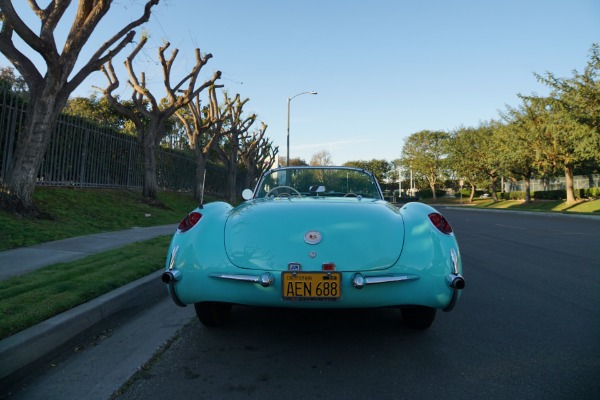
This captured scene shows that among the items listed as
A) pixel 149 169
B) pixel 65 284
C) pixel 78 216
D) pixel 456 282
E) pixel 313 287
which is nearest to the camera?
pixel 313 287

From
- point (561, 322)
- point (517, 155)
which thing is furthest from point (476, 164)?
point (561, 322)

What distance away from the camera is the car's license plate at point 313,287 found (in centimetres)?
301

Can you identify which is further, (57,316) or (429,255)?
(57,316)

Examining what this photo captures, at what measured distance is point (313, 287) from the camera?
302 cm

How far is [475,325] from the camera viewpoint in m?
4.04

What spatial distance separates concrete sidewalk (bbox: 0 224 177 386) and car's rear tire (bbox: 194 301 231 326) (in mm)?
937

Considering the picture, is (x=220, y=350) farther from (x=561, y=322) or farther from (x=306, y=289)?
(x=561, y=322)

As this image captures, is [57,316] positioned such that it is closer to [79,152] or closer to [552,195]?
[79,152]

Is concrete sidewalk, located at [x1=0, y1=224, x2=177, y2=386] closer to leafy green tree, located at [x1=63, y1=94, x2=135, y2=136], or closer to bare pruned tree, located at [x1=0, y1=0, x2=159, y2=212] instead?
bare pruned tree, located at [x1=0, y1=0, x2=159, y2=212]

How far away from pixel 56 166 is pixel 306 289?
1292 centimetres

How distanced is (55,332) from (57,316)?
0.29 meters

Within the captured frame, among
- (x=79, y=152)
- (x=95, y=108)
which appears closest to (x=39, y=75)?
(x=79, y=152)

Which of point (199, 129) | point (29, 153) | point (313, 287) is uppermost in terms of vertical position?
point (199, 129)

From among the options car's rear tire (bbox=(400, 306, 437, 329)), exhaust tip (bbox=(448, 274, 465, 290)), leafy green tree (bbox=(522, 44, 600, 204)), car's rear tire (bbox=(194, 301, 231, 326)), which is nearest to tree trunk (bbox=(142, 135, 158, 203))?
car's rear tire (bbox=(194, 301, 231, 326))
